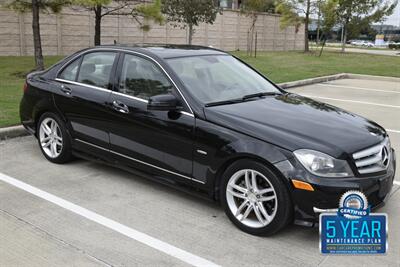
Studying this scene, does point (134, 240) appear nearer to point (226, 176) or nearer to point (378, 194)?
point (226, 176)

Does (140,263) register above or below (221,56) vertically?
below

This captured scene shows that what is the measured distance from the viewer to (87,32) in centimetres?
2261

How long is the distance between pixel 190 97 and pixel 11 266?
2046mm

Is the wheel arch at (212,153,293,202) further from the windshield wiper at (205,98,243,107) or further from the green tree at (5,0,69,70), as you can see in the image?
the green tree at (5,0,69,70)

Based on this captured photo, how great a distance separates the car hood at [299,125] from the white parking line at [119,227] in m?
Result: 1.10

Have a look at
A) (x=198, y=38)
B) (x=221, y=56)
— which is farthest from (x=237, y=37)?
(x=221, y=56)

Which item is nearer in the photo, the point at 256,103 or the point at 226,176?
the point at 226,176

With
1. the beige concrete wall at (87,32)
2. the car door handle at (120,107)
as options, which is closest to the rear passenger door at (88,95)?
the car door handle at (120,107)

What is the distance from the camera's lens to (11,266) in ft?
10.6

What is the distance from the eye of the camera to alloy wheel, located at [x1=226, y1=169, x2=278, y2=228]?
12.0 feet

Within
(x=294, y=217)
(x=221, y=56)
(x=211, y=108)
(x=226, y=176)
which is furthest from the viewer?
(x=221, y=56)

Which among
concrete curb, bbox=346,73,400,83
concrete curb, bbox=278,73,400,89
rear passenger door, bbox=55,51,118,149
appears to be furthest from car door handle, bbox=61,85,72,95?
concrete curb, bbox=346,73,400,83

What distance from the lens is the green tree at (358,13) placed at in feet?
103

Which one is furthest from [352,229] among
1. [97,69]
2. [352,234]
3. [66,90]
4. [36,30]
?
[36,30]
